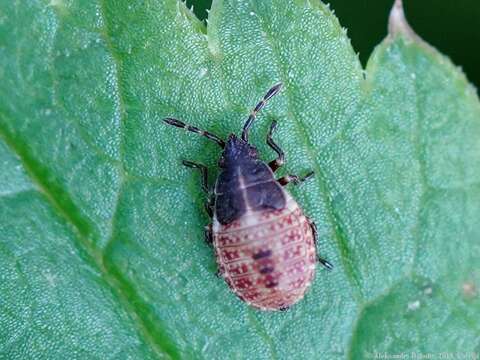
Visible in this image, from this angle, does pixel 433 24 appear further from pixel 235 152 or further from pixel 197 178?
pixel 197 178

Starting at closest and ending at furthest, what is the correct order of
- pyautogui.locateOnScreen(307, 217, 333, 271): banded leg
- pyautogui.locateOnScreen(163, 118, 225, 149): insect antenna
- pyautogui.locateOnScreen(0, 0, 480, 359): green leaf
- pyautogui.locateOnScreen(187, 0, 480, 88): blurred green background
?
pyautogui.locateOnScreen(0, 0, 480, 359): green leaf
pyautogui.locateOnScreen(163, 118, 225, 149): insect antenna
pyautogui.locateOnScreen(307, 217, 333, 271): banded leg
pyautogui.locateOnScreen(187, 0, 480, 88): blurred green background

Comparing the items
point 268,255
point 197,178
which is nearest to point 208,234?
point 197,178

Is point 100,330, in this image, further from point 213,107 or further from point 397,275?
point 397,275

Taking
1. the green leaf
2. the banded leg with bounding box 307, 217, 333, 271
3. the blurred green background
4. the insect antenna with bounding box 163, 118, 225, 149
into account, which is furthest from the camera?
the blurred green background

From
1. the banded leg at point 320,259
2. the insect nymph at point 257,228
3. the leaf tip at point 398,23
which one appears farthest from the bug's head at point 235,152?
the leaf tip at point 398,23

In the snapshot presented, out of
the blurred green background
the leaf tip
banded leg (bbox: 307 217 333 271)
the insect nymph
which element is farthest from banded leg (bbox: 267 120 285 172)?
the blurred green background

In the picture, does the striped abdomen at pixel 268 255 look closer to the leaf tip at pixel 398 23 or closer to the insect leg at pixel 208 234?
the insect leg at pixel 208 234

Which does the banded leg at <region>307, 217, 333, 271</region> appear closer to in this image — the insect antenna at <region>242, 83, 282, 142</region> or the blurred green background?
the insect antenna at <region>242, 83, 282, 142</region>

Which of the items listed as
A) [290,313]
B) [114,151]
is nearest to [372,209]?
[290,313]

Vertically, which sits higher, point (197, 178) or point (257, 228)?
point (197, 178)
